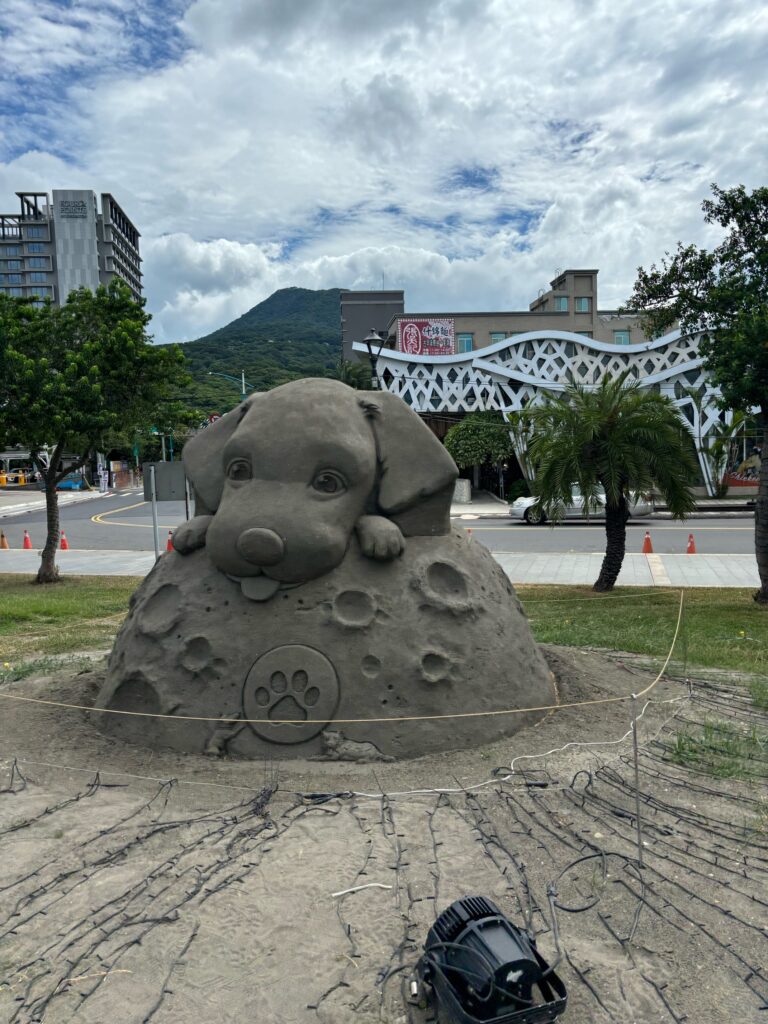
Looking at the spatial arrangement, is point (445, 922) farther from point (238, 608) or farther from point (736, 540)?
point (736, 540)

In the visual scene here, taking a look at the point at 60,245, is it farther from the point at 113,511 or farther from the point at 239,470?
the point at 239,470

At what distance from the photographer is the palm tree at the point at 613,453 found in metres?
12.9

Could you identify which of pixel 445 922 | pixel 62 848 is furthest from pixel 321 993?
pixel 62 848

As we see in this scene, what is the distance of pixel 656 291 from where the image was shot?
12.4m

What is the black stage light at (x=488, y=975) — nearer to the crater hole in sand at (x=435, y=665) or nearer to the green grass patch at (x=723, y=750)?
the crater hole in sand at (x=435, y=665)

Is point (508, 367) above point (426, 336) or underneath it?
underneath

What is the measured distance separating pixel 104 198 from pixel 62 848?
87.3 metres

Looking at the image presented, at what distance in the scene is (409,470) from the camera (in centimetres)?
621

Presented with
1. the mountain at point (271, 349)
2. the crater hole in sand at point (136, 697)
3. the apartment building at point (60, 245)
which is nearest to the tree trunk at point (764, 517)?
the crater hole in sand at point (136, 697)

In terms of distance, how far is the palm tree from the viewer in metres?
12.9

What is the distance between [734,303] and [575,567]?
665 centimetres

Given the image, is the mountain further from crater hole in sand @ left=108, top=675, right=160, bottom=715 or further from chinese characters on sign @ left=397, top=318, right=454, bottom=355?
crater hole in sand @ left=108, top=675, right=160, bottom=715

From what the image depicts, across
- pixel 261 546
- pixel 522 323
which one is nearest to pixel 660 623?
pixel 261 546

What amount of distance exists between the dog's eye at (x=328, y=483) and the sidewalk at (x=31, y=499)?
31159mm
